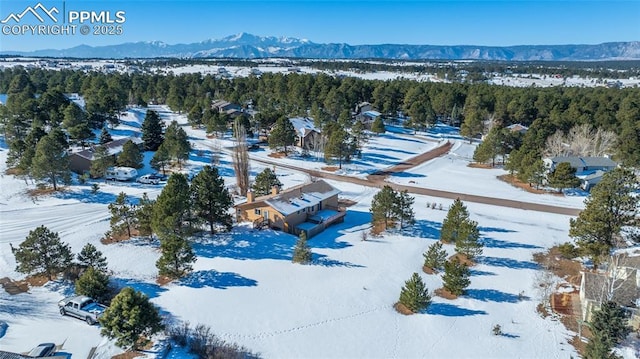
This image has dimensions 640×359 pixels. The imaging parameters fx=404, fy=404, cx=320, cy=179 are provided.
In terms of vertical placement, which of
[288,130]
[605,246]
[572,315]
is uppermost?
[288,130]

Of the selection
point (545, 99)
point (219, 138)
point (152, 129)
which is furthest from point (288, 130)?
point (545, 99)

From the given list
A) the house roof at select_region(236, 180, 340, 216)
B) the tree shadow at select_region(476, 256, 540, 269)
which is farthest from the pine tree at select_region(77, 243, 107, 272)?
the tree shadow at select_region(476, 256, 540, 269)

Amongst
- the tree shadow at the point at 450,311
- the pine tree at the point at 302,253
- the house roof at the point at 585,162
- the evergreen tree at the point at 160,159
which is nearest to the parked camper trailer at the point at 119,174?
the evergreen tree at the point at 160,159

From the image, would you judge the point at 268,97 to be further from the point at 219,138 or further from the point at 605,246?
the point at 605,246

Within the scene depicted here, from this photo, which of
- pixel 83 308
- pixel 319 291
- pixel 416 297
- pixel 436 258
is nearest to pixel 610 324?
pixel 416 297

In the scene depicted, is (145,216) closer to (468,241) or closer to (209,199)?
(209,199)

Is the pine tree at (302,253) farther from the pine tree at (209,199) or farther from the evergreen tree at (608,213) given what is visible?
the evergreen tree at (608,213)

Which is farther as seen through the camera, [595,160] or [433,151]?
[433,151]
